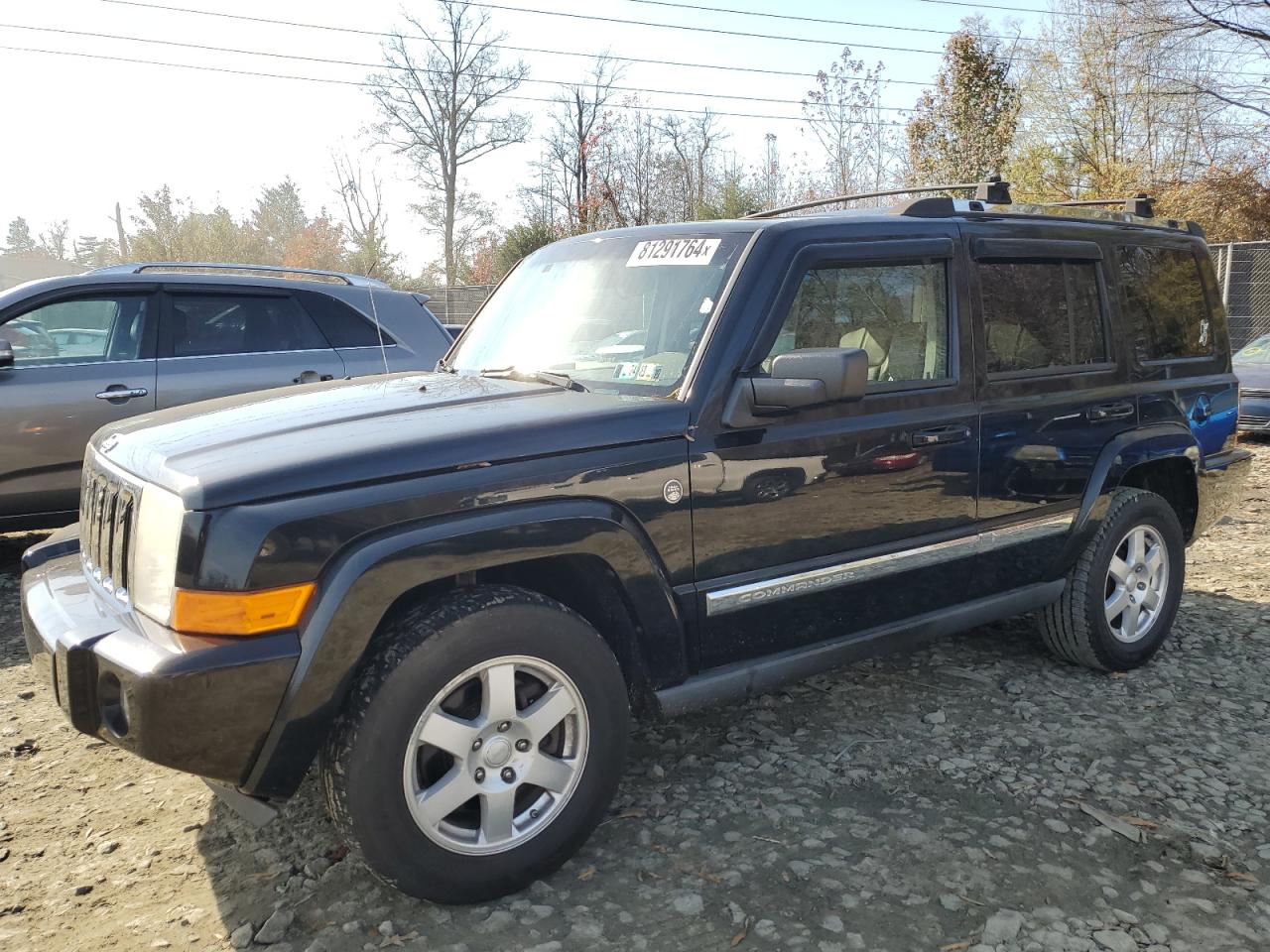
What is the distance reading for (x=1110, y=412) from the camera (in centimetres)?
409

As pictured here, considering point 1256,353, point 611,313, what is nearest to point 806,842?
point 611,313

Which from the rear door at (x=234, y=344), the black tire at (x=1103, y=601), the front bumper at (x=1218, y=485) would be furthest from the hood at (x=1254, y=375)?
the rear door at (x=234, y=344)

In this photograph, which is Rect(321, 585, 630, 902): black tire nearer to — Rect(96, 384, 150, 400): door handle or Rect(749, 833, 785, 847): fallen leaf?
Rect(749, 833, 785, 847): fallen leaf

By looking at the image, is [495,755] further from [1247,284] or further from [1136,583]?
[1247,284]

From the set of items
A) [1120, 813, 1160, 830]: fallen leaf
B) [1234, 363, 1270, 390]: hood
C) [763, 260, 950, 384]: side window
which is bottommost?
[1120, 813, 1160, 830]: fallen leaf

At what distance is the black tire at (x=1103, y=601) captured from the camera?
13.7 ft

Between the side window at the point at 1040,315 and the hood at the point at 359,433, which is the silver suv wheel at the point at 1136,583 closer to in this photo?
the side window at the point at 1040,315

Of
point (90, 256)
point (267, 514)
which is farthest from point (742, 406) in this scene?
point (90, 256)

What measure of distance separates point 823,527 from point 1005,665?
5.96 ft

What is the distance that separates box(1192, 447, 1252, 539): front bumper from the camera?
15.1ft

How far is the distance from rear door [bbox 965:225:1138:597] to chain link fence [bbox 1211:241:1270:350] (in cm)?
1236

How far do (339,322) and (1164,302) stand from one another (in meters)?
4.88

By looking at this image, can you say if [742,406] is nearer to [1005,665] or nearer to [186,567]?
[186,567]

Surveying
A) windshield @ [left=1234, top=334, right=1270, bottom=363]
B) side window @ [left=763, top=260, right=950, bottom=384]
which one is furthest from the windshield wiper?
windshield @ [left=1234, top=334, right=1270, bottom=363]
